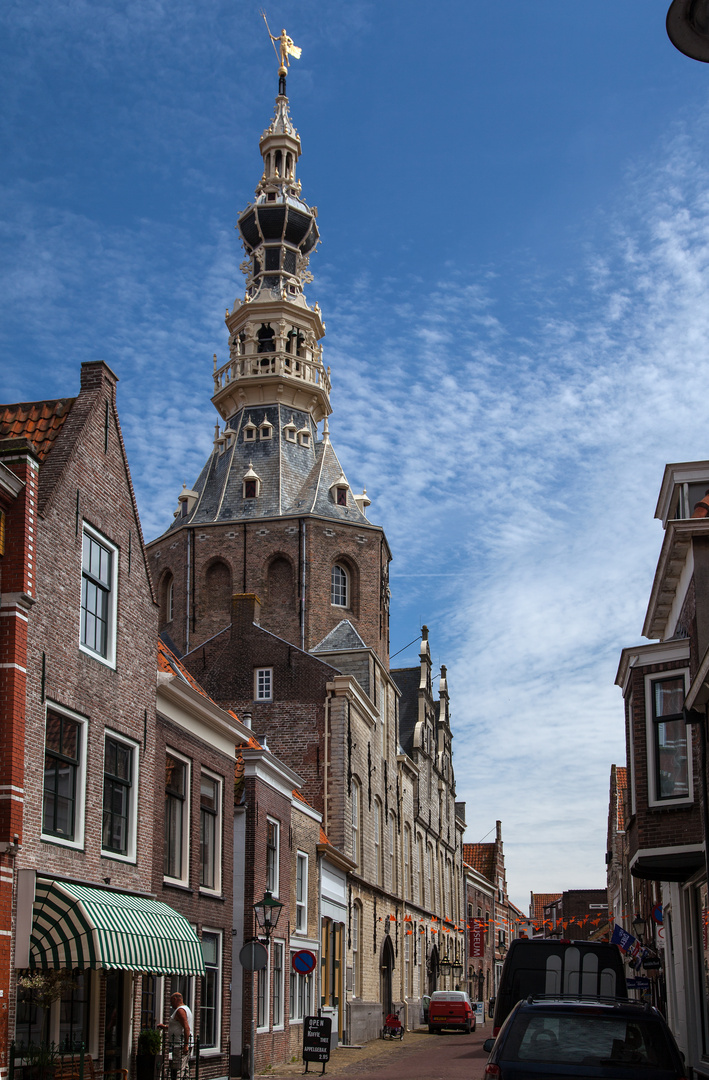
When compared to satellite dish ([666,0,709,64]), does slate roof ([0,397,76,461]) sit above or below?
above

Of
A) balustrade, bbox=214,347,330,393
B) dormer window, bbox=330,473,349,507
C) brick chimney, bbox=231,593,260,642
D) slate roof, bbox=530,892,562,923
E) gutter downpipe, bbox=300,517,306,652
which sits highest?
balustrade, bbox=214,347,330,393

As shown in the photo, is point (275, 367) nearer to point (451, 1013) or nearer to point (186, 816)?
point (451, 1013)

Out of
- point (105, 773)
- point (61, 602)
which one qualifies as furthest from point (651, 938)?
point (61, 602)

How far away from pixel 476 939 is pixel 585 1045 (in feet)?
249

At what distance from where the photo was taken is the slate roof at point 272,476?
4862 centimetres

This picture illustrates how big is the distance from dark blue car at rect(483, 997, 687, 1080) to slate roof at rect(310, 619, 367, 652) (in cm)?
3615

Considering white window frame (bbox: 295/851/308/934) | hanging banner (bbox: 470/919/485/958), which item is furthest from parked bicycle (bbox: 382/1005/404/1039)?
hanging banner (bbox: 470/919/485/958)

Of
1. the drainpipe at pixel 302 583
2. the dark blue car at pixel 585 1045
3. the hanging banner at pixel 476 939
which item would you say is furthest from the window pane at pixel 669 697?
the hanging banner at pixel 476 939

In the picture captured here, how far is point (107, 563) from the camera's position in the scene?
55.1ft

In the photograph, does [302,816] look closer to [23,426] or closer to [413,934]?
[23,426]

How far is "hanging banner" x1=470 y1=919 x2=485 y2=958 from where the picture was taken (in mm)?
78200

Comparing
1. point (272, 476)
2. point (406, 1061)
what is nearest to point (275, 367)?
point (272, 476)

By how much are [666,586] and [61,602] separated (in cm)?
1196

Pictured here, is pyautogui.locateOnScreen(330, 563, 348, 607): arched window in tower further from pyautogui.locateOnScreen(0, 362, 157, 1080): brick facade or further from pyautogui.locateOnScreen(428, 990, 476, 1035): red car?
pyautogui.locateOnScreen(0, 362, 157, 1080): brick facade
